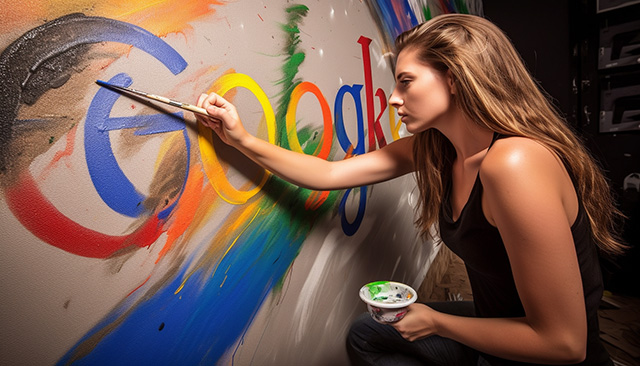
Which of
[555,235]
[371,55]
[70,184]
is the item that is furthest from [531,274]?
[371,55]

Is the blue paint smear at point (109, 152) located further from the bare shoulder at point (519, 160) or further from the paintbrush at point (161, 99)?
the bare shoulder at point (519, 160)

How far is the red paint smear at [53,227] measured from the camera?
0.61m

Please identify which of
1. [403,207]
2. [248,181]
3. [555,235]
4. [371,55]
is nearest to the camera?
[555,235]

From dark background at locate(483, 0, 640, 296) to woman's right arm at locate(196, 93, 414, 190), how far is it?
1689 mm

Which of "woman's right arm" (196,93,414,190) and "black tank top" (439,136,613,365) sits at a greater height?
"woman's right arm" (196,93,414,190)

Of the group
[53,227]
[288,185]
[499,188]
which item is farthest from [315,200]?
[53,227]

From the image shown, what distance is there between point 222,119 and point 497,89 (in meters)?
0.73

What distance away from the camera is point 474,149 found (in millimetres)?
1074

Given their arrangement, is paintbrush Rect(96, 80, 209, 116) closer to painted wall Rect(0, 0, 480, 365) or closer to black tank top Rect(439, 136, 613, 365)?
painted wall Rect(0, 0, 480, 365)

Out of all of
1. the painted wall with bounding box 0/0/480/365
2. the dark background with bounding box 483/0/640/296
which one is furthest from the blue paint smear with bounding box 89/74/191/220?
the dark background with bounding box 483/0/640/296

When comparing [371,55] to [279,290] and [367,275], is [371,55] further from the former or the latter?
[279,290]

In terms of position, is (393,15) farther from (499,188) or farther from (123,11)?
(123,11)

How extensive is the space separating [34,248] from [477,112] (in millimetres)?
1033

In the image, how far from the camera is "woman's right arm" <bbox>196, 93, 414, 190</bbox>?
0.91 metres
